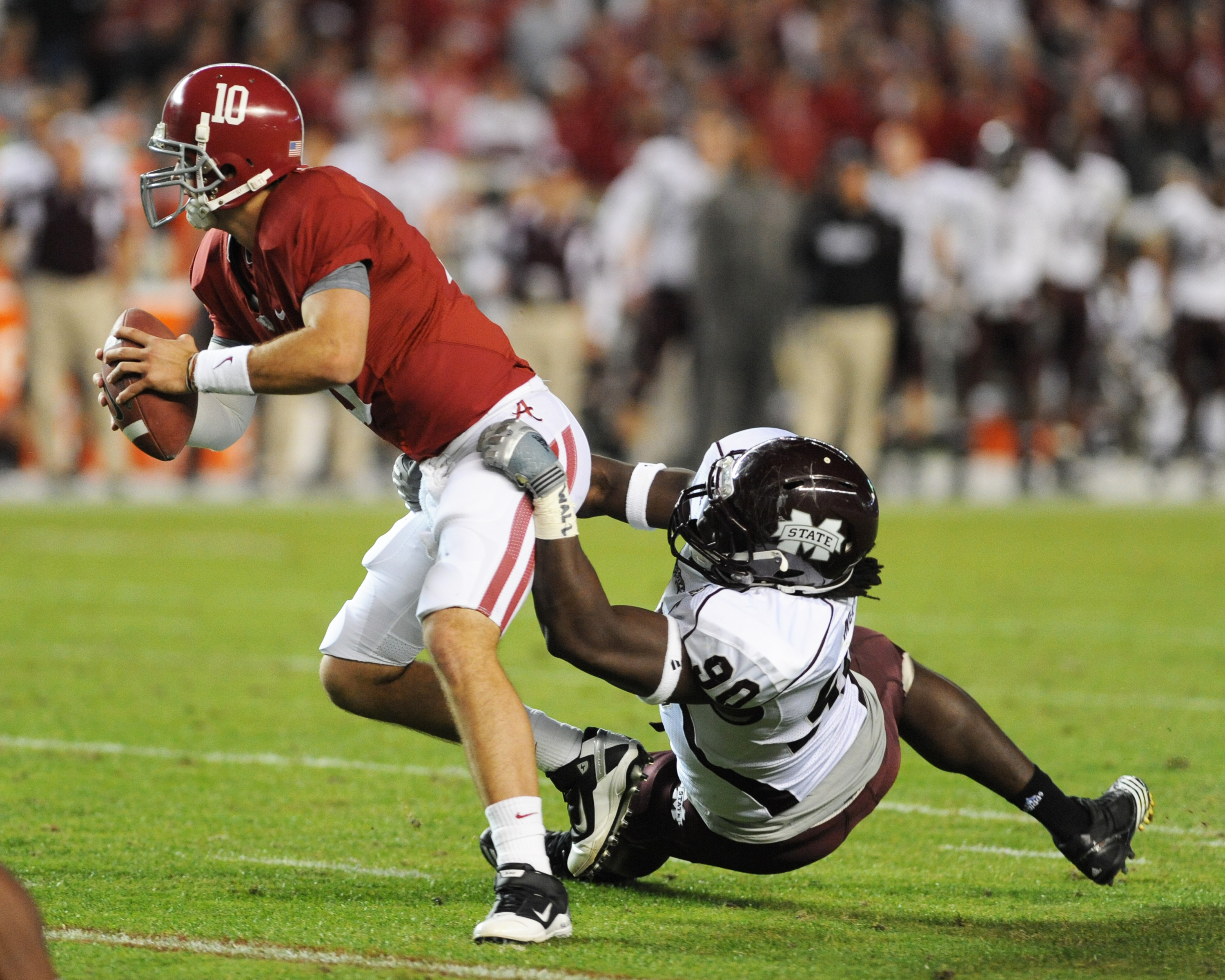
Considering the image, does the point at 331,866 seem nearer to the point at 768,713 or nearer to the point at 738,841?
the point at 738,841

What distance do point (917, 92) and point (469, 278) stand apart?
4.40 m

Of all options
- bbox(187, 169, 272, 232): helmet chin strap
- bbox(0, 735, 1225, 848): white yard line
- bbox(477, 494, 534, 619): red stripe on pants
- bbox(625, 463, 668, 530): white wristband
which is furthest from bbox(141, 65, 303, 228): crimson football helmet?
bbox(0, 735, 1225, 848): white yard line

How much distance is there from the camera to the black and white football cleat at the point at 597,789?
3512mm

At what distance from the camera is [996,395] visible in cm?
1394

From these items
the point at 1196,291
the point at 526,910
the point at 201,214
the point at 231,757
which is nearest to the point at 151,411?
the point at 201,214

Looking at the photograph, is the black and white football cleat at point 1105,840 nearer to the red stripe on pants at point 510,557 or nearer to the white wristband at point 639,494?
the white wristband at point 639,494

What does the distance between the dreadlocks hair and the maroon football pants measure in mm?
166

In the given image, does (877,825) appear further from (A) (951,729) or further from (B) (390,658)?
(B) (390,658)

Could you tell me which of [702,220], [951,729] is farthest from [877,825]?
[702,220]

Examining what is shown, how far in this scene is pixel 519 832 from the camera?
3.04m

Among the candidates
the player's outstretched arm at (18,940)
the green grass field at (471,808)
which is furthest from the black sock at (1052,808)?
the player's outstretched arm at (18,940)

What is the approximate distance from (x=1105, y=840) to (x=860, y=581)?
684 millimetres

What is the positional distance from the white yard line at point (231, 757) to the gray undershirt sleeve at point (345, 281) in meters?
1.76

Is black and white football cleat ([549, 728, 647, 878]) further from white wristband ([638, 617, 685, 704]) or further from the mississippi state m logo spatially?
the mississippi state m logo
